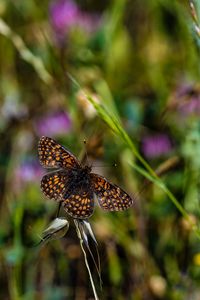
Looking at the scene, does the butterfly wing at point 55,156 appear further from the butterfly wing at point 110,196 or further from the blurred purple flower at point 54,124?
the blurred purple flower at point 54,124

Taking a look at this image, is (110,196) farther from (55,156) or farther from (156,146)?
(156,146)

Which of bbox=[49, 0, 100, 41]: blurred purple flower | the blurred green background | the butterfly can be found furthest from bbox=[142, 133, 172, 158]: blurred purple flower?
the butterfly

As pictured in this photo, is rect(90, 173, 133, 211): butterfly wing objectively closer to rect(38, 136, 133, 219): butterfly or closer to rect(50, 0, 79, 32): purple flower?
rect(38, 136, 133, 219): butterfly

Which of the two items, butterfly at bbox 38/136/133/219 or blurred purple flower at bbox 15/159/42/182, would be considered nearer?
butterfly at bbox 38/136/133/219

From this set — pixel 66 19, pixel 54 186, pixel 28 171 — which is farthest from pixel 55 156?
pixel 66 19

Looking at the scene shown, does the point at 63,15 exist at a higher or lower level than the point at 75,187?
higher

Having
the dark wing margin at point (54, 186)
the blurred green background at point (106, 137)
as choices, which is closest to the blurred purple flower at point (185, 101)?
the blurred green background at point (106, 137)
